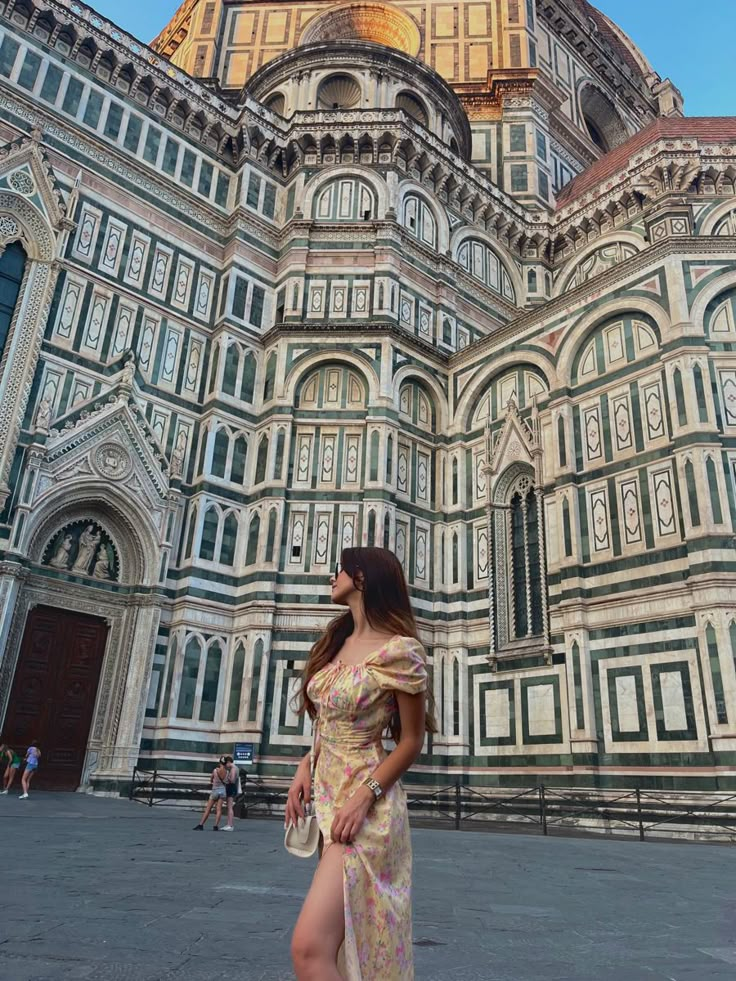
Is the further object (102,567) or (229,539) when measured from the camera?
(229,539)

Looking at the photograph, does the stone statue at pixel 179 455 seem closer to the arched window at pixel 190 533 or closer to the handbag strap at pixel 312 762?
the arched window at pixel 190 533

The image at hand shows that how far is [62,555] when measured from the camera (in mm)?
18203

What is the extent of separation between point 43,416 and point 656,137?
23276 mm

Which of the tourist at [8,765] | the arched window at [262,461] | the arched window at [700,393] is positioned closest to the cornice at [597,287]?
the arched window at [700,393]


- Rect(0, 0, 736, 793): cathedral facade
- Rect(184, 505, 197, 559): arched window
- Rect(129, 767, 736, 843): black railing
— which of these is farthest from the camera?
Rect(184, 505, 197, 559): arched window

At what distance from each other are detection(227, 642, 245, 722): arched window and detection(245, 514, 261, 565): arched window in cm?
234

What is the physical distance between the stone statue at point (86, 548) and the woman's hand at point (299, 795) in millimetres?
17051

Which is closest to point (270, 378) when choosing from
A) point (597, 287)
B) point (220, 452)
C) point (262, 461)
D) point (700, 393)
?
point (262, 461)

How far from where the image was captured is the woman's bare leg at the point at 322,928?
7.21 feet

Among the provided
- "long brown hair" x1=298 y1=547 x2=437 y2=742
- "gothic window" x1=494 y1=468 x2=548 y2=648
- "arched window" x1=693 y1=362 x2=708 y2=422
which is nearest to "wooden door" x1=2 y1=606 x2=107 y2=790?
"gothic window" x1=494 y1=468 x2=548 y2=648

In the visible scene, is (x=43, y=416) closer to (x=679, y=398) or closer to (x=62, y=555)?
(x=62, y=555)

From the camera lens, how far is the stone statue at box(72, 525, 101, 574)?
1846cm

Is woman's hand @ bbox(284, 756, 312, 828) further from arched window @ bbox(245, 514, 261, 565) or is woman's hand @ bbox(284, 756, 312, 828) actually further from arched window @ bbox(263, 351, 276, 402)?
arched window @ bbox(263, 351, 276, 402)

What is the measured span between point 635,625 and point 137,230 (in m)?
17.4
